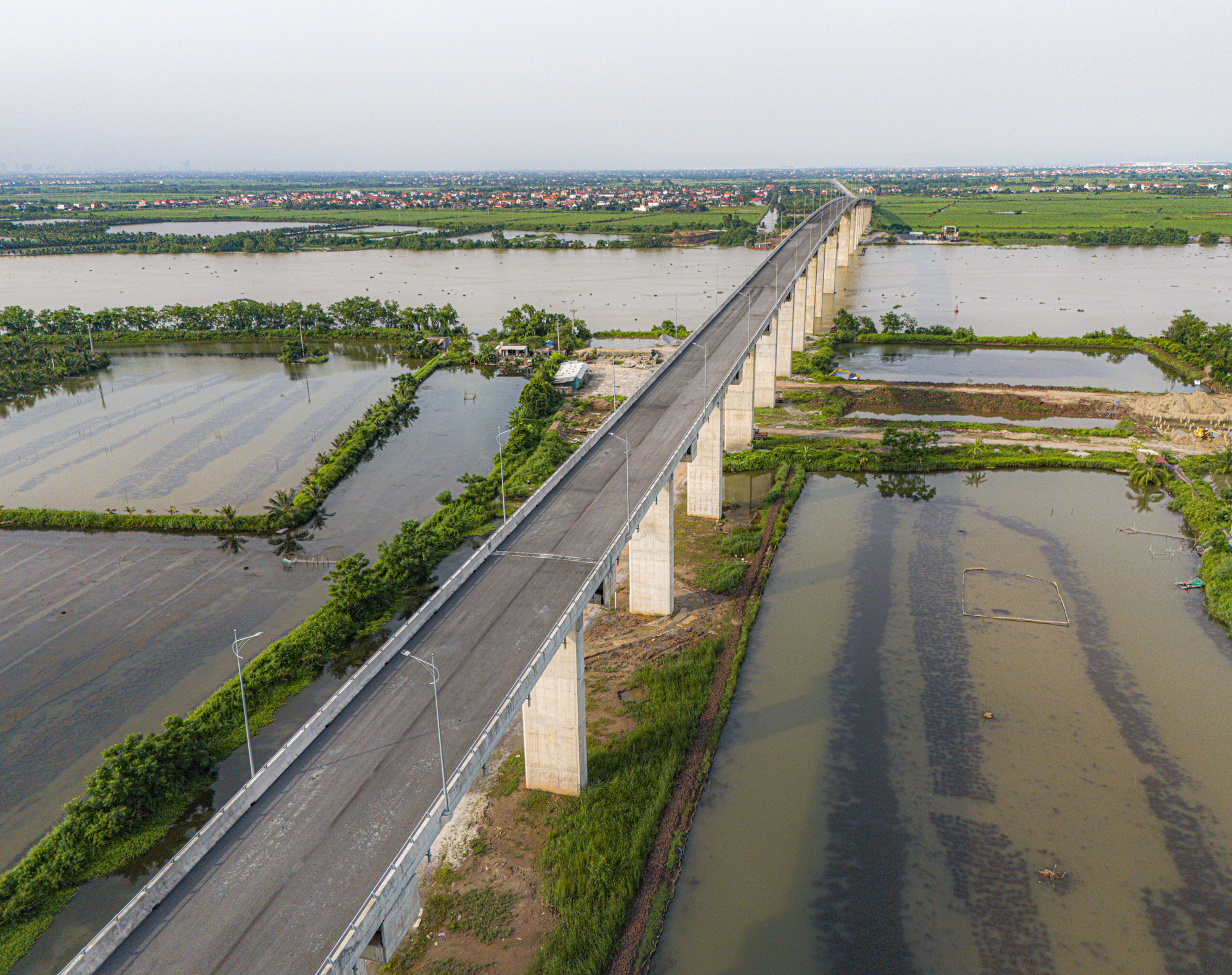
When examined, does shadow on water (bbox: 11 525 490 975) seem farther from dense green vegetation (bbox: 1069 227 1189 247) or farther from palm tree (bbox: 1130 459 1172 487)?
dense green vegetation (bbox: 1069 227 1189 247)

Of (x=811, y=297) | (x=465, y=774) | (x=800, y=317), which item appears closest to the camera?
(x=465, y=774)

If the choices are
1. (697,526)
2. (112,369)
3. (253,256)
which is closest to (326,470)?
(697,526)

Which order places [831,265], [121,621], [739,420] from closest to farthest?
[121,621], [739,420], [831,265]

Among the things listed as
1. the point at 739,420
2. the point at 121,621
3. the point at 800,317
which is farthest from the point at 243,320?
the point at 121,621

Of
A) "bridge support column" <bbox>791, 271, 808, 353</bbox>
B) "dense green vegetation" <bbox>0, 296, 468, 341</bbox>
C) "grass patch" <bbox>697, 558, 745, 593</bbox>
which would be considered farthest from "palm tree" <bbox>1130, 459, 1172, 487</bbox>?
"dense green vegetation" <bbox>0, 296, 468, 341</bbox>

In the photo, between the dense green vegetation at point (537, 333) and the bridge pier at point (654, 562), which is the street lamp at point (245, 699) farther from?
the dense green vegetation at point (537, 333)

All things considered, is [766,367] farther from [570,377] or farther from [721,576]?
[721,576]

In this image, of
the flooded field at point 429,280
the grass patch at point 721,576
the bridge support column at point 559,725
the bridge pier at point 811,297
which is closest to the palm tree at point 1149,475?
the grass patch at point 721,576
